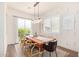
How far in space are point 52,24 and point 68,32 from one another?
0.84 ft

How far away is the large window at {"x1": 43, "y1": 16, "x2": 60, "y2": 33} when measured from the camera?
5.37ft

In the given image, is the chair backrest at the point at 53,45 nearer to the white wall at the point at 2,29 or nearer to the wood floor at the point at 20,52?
the wood floor at the point at 20,52

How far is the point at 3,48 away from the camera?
1.63 metres

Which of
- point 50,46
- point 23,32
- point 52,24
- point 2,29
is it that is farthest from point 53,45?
point 2,29

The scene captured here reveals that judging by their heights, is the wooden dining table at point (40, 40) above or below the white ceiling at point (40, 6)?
below

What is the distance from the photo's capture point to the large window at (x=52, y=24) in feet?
5.37

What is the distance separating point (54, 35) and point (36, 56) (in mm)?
400

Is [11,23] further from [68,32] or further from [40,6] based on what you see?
[68,32]

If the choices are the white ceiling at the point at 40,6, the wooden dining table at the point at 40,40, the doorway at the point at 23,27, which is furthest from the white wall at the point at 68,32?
the doorway at the point at 23,27

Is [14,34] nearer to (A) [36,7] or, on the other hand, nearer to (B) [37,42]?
(B) [37,42]

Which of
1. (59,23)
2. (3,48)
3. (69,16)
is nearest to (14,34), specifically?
(3,48)

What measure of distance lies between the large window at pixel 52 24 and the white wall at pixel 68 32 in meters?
0.06

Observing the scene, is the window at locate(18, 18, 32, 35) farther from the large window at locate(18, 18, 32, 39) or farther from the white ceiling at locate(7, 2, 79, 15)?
the white ceiling at locate(7, 2, 79, 15)

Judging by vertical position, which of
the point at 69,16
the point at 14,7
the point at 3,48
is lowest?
the point at 3,48
